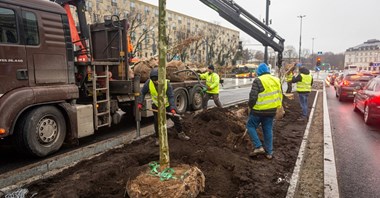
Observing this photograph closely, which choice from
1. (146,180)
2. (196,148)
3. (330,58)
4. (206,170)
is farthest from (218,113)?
(330,58)

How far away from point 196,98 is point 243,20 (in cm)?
344

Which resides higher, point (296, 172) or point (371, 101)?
point (371, 101)

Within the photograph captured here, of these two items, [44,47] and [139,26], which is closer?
[44,47]

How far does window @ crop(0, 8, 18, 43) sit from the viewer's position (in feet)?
15.2

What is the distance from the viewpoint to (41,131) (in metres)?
5.13

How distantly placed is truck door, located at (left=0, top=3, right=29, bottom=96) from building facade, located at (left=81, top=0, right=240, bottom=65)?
2563cm

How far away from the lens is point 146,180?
3461 millimetres

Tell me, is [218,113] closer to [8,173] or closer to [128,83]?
[128,83]

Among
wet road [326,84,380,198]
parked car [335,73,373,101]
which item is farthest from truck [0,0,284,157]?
parked car [335,73,373,101]

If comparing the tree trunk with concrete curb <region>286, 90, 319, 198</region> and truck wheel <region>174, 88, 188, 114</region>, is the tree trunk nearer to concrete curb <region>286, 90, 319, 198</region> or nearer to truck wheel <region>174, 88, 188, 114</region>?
concrete curb <region>286, 90, 319, 198</region>

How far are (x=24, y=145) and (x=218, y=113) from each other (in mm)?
4459

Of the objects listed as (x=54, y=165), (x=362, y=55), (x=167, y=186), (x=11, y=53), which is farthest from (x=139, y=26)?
(x=362, y=55)

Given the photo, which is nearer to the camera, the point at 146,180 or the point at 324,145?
Answer: the point at 146,180

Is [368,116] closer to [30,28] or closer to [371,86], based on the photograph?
[371,86]
